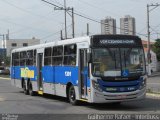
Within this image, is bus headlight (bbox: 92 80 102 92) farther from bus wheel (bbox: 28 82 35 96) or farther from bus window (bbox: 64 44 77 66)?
bus wheel (bbox: 28 82 35 96)

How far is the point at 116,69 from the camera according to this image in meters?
16.8

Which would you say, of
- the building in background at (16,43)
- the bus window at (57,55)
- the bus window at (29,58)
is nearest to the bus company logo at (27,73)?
the bus window at (29,58)

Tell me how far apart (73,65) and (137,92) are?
3203mm

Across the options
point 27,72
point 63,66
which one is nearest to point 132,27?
point 27,72

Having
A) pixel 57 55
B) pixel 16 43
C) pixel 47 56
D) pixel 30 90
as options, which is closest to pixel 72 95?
pixel 57 55

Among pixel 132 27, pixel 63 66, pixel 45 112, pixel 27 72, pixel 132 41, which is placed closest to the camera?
pixel 45 112

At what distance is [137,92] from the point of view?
1708 centimetres

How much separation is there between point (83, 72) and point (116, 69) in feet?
5.37

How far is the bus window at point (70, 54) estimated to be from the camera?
18.8m

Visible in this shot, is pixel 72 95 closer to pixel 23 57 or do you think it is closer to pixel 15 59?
pixel 23 57

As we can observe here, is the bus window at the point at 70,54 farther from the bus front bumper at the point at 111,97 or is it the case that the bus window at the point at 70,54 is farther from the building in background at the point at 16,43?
the building in background at the point at 16,43

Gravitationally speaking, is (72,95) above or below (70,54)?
below

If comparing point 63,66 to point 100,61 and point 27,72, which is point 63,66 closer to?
point 100,61

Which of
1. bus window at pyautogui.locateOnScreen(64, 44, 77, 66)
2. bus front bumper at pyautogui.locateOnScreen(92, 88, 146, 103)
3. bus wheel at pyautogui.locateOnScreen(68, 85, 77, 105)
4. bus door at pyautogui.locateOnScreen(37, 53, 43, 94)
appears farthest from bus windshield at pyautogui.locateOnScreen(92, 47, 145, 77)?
bus door at pyautogui.locateOnScreen(37, 53, 43, 94)
